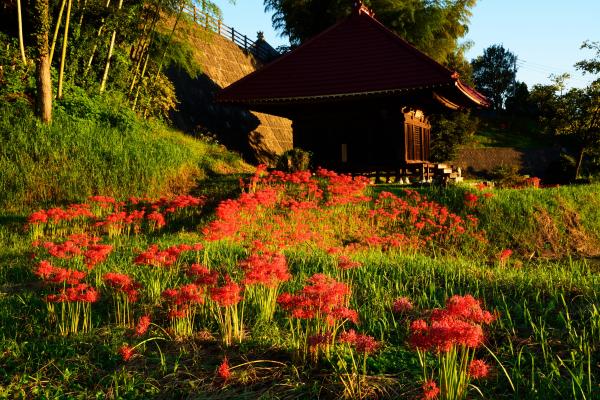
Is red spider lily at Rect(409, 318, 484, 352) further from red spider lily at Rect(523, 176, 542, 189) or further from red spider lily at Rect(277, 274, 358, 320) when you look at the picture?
red spider lily at Rect(523, 176, 542, 189)

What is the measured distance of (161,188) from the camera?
40.8 ft

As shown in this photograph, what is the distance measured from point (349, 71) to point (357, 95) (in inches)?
59.4

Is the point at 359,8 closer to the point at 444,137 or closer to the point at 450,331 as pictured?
the point at 444,137

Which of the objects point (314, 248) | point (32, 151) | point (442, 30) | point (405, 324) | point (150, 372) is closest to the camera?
point (150, 372)

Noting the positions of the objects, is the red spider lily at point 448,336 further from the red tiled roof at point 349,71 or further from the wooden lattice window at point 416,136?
the wooden lattice window at point 416,136


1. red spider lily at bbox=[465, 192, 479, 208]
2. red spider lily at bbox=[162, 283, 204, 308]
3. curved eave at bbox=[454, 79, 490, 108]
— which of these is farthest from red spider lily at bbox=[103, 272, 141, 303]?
curved eave at bbox=[454, 79, 490, 108]

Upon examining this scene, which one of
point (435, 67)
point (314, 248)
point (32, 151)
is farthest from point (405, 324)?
point (435, 67)

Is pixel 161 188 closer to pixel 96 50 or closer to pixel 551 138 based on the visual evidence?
pixel 96 50

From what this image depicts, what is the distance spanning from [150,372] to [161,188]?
30.8 ft

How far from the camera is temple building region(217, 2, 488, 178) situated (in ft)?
50.3

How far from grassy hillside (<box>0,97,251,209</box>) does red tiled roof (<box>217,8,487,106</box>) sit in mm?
4262

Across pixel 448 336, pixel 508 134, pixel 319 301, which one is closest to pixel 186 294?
pixel 319 301

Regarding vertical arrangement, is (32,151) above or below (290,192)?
above

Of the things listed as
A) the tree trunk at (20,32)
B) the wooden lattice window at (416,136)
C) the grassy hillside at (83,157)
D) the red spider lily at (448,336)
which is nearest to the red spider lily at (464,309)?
the red spider lily at (448,336)
